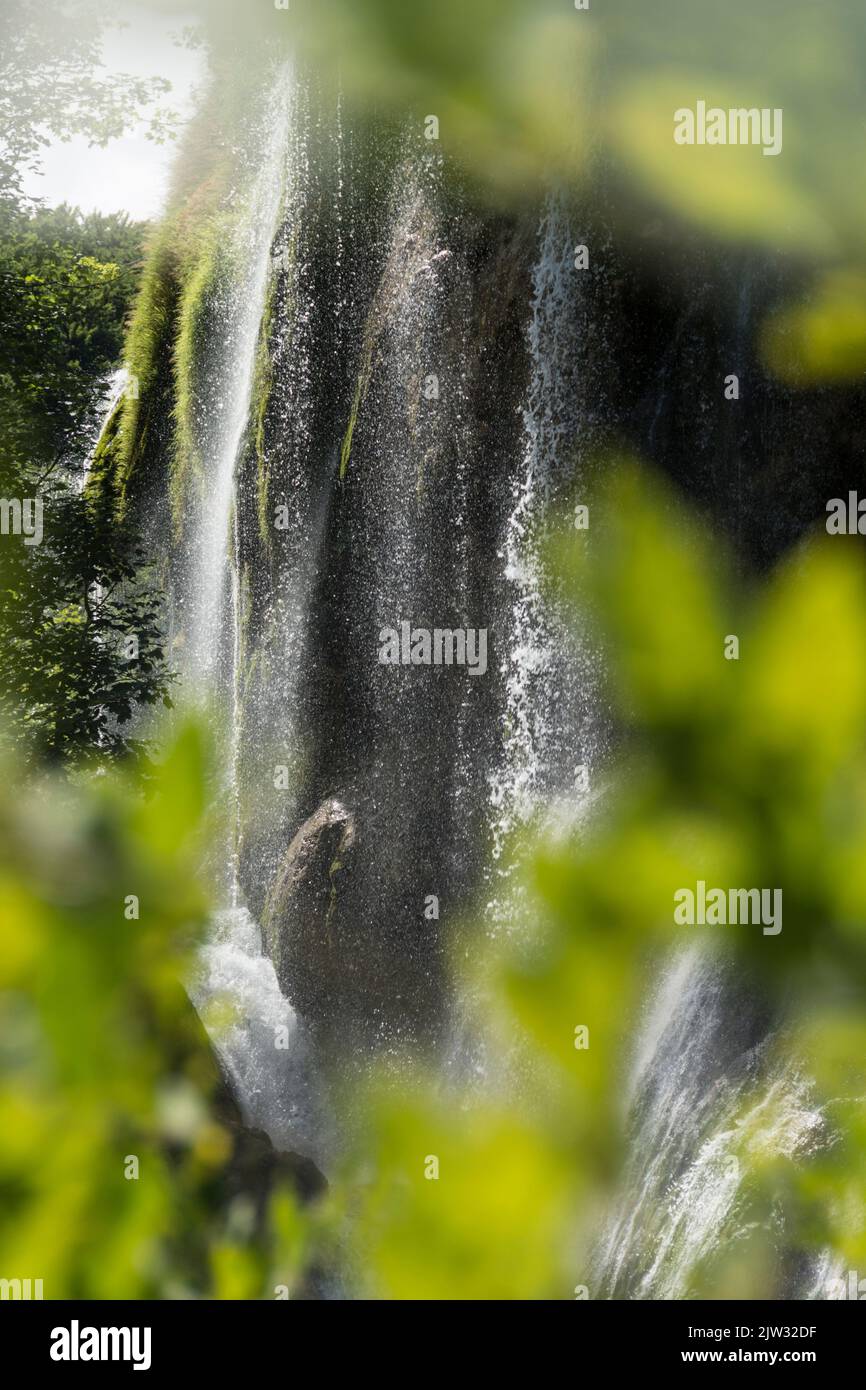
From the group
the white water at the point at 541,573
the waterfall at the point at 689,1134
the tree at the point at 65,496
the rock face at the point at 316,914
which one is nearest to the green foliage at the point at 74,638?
the tree at the point at 65,496

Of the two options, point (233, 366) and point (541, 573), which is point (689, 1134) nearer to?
point (541, 573)

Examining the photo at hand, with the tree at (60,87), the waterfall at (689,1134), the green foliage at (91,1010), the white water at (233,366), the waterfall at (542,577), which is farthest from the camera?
the white water at (233,366)

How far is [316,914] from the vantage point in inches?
81.4

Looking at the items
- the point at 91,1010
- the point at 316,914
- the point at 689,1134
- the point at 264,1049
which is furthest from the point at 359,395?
the point at 91,1010

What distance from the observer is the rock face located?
2.03 meters

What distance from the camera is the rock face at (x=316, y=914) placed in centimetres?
203

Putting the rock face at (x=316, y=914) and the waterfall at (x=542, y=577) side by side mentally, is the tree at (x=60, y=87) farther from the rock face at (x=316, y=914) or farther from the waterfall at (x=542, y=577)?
the rock face at (x=316, y=914)

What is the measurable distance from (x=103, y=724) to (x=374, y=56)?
5.81 ft

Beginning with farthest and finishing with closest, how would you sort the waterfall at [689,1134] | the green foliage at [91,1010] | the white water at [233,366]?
the white water at [233,366] < the waterfall at [689,1134] < the green foliage at [91,1010]

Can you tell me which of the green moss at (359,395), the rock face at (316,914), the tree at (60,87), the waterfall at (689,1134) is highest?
the tree at (60,87)
